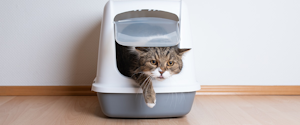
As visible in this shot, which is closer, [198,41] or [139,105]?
[139,105]

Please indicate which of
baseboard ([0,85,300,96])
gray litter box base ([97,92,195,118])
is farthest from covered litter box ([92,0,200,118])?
baseboard ([0,85,300,96])

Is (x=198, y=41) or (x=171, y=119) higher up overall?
(x=198, y=41)

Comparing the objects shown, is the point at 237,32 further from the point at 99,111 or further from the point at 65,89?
the point at 65,89

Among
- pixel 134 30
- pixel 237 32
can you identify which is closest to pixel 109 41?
pixel 134 30

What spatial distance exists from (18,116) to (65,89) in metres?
0.48

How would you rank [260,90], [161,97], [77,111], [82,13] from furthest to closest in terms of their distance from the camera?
1. [260,90]
2. [82,13]
3. [77,111]
4. [161,97]

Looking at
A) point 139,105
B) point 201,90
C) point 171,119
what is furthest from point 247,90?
point 139,105

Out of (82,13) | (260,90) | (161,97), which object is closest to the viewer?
(161,97)

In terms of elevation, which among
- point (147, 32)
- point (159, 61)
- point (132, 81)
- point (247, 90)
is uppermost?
point (147, 32)

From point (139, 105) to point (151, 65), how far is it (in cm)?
20

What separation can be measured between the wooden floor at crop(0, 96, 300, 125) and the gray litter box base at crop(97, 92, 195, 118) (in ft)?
0.11

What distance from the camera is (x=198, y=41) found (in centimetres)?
155

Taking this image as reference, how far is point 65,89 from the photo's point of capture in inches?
60.2

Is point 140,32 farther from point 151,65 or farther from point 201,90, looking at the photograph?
point 201,90
